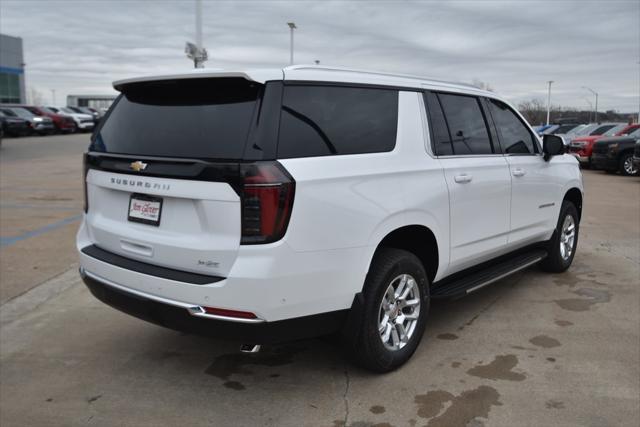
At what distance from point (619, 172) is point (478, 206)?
1620 centimetres

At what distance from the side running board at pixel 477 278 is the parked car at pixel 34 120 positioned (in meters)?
32.3

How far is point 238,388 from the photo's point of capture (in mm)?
3521

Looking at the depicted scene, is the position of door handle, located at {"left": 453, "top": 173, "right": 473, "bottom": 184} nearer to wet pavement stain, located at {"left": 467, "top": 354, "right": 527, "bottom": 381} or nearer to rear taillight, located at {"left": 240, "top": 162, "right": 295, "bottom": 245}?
wet pavement stain, located at {"left": 467, "top": 354, "right": 527, "bottom": 381}

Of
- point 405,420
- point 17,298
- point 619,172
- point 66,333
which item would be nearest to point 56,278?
point 17,298

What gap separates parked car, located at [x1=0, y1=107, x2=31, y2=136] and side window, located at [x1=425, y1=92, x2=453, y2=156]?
31032 millimetres

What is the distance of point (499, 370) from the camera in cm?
372

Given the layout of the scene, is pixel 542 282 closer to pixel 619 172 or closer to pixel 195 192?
pixel 195 192

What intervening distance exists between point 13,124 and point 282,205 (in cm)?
3227

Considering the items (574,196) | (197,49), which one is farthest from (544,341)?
(197,49)

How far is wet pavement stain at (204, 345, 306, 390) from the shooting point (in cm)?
373

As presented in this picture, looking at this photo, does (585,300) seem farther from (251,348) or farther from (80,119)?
(80,119)

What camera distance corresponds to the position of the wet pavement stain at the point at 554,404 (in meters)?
3.26

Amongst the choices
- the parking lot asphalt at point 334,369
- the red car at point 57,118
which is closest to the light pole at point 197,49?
the parking lot asphalt at point 334,369

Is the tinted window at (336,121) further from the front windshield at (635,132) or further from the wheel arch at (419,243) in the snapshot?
the front windshield at (635,132)
